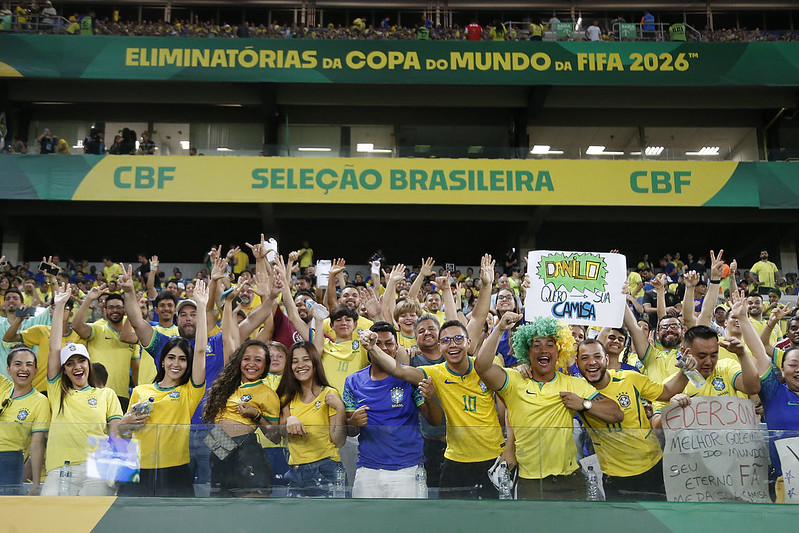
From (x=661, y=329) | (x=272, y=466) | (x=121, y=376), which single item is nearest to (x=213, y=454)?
(x=272, y=466)

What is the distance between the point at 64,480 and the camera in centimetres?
487

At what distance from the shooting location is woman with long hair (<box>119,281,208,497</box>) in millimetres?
4836

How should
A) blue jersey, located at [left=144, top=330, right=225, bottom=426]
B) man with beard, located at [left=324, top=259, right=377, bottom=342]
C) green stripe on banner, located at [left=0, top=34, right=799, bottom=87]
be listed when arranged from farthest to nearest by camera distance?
green stripe on banner, located at [left=0, top=34, right=799, bottom=87]
man with beard, located at [left=324, top=259, right=377, bottom=342]
blue jersey, located at [left=144, top=330, right=225, bottom=426]

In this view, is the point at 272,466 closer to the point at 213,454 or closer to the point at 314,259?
the point at 213,454

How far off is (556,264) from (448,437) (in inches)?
97.8

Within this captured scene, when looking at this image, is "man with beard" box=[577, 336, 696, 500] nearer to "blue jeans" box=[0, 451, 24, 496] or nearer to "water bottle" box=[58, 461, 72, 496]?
"water bottle" box=[58, 461, 72, 496]

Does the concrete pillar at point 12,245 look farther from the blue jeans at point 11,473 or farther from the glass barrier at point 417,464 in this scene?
the glass barrier at point 417,464

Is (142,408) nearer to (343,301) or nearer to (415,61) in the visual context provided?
(343,301)

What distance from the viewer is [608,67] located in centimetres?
2127

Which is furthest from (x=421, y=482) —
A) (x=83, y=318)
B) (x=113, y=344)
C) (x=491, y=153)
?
(x=491, y=153)

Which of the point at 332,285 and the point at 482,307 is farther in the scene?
the point at 332,285

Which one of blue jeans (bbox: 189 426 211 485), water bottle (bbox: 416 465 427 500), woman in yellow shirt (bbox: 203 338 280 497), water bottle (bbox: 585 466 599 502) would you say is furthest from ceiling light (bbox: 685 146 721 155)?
blue jeans (bbox: 189 426 211 485)

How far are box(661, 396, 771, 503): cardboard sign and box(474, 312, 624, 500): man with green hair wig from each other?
0.43 metres

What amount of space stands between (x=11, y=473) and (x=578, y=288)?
15.6 feet
